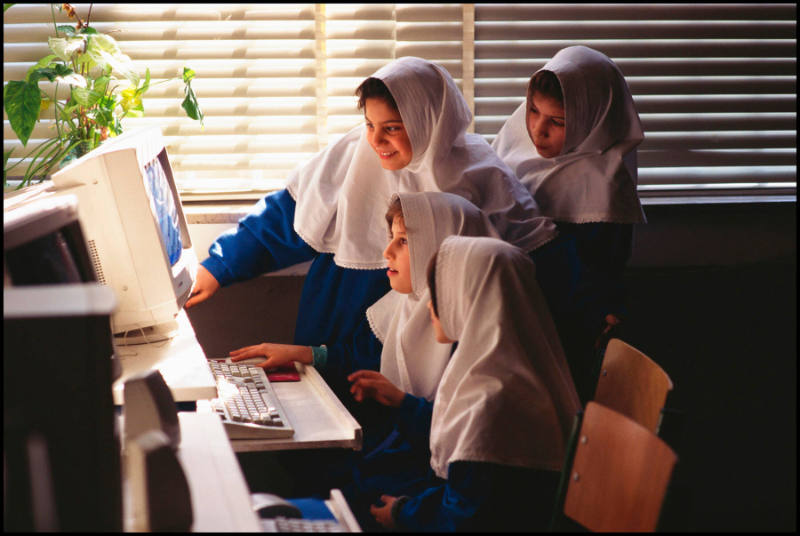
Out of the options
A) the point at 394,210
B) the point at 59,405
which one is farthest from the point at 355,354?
the point at 59,405

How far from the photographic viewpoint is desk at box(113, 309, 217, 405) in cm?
151

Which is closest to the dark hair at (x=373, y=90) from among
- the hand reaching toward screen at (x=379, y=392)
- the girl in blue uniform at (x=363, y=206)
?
the girl in blue uniform at (x=363, y=206)

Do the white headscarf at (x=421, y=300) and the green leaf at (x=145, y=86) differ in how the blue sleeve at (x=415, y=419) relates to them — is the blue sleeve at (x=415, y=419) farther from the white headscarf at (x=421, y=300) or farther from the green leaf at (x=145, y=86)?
the green leaf at (x=145, y=86)

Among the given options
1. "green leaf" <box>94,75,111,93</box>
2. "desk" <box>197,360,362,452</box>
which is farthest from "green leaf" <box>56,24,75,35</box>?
"desk" <box>197,360,362,452</box>

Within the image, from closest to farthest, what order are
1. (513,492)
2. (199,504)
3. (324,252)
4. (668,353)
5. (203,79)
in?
1. (199,504)
2. (513,492)
3. (324,252)
4. (203,79)
5. (668,353)

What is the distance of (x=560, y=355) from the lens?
1604 millimetres

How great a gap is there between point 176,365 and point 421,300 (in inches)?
24.5

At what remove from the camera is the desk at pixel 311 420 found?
1.53 metres

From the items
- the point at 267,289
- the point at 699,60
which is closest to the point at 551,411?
the point at 267,289

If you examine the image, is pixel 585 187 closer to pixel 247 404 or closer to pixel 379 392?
pixel 379 392

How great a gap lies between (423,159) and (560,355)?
85 cm

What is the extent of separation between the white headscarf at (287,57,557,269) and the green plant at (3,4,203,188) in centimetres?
53

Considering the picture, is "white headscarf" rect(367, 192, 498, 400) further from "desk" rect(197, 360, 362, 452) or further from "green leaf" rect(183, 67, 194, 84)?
"green leaf" rect(183, 67, 194, 84)

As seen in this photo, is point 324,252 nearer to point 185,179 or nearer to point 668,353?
point 185,179
